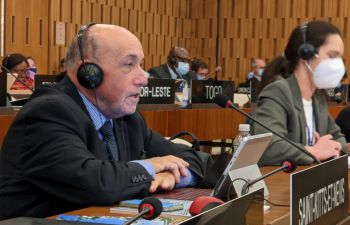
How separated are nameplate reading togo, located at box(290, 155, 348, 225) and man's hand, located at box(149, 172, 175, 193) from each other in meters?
0.50

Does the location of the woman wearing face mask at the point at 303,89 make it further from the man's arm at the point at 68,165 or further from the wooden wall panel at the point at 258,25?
the wooden wall panel at the point at 258,25

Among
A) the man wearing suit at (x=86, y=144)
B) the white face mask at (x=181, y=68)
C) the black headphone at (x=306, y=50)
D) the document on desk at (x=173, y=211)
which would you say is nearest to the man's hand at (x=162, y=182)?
the man wearing suit at (x=86, y=144)

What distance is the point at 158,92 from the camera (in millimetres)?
6082

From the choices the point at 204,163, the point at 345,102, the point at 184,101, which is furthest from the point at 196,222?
the point at 345,102

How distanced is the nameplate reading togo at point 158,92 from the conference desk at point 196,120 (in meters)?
0.06

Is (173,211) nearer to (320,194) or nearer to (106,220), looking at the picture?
(106,220)

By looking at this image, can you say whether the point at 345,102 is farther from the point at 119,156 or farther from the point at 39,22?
the point at 119,156

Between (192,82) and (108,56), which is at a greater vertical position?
(108,56)

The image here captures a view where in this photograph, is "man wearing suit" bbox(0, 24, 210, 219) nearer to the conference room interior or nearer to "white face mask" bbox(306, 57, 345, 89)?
"white face mask" bbox(306, 57, 345, 89)

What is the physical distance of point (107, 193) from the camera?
190cm

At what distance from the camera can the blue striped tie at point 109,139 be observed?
2252 millimetres

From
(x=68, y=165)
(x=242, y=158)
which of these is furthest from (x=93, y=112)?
(x=242, y=158)

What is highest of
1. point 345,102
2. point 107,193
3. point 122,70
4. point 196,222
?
point 122,70

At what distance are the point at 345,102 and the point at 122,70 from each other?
22.7ft
